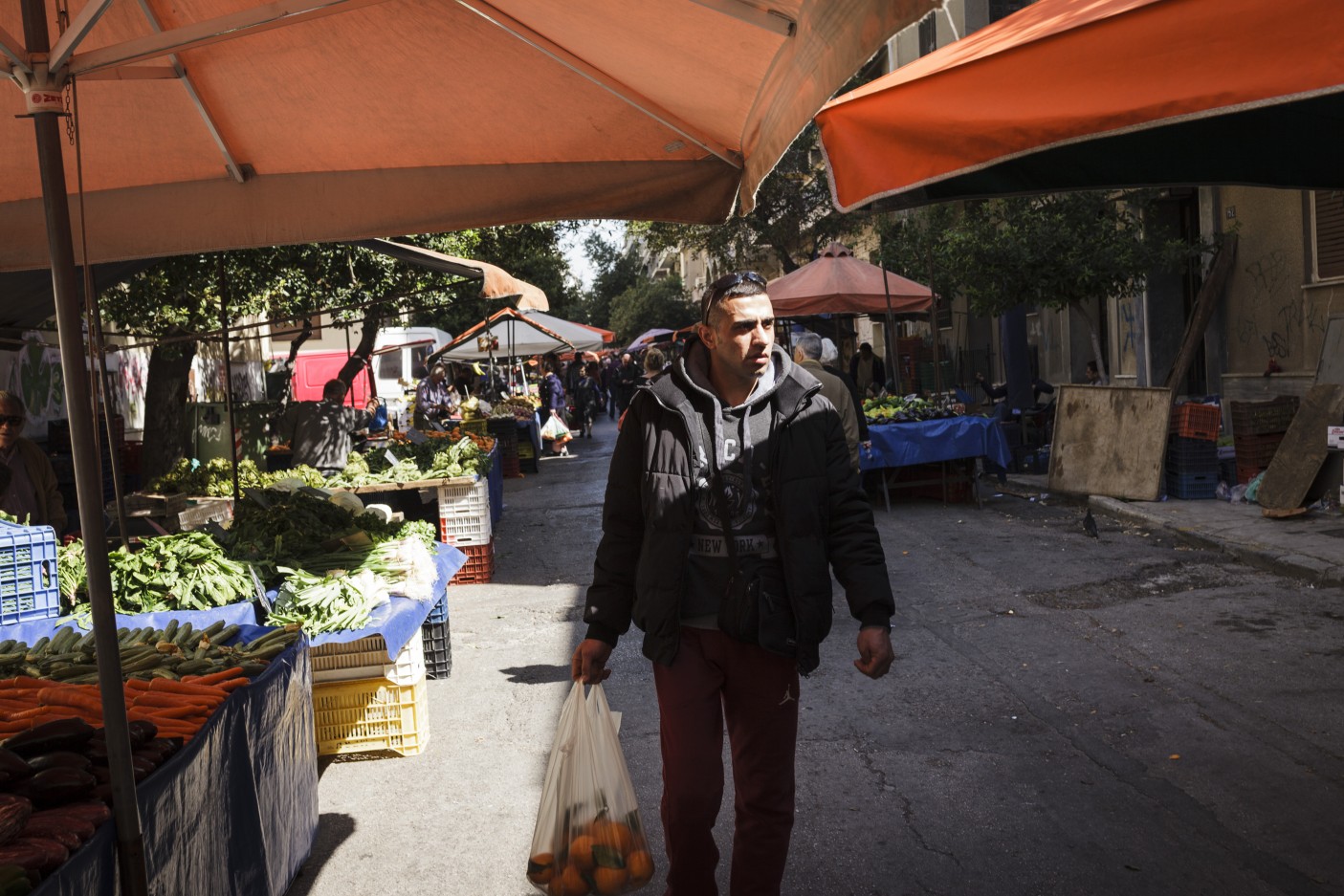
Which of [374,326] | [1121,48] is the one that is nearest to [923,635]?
[1121,48]

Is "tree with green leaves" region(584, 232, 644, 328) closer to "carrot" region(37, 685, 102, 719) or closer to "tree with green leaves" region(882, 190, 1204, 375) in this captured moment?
"tree with green leaves" region(882, 190, 1204, 375)

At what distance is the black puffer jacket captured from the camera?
11.3 feet

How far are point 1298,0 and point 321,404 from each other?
11.4 metres

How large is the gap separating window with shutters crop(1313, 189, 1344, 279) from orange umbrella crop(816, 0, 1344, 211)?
11095 mm

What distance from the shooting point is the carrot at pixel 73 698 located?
3.85 metres

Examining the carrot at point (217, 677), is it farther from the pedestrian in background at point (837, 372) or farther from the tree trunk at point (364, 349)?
the tree trunk at point (364, 349)

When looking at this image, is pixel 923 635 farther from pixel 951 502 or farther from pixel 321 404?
pixel 321 404

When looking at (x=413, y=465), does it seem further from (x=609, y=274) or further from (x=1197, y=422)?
(x=609, y=274)

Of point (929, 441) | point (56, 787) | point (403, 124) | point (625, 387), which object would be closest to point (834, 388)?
point (403, 124)

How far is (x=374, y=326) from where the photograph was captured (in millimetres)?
19250

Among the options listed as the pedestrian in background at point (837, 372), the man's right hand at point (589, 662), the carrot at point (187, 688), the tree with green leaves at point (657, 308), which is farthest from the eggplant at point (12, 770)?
the tree with green leaves at point (657, 308)

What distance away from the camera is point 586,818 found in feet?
11.5

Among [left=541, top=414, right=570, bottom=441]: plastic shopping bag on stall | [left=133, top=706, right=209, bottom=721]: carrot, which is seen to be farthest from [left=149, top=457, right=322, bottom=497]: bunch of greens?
[left=541, top=414, right=570, bottom=441]: plastic shopping bag on stall

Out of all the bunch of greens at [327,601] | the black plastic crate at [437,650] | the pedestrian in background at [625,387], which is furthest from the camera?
the pedestrian in background at [625,387]
